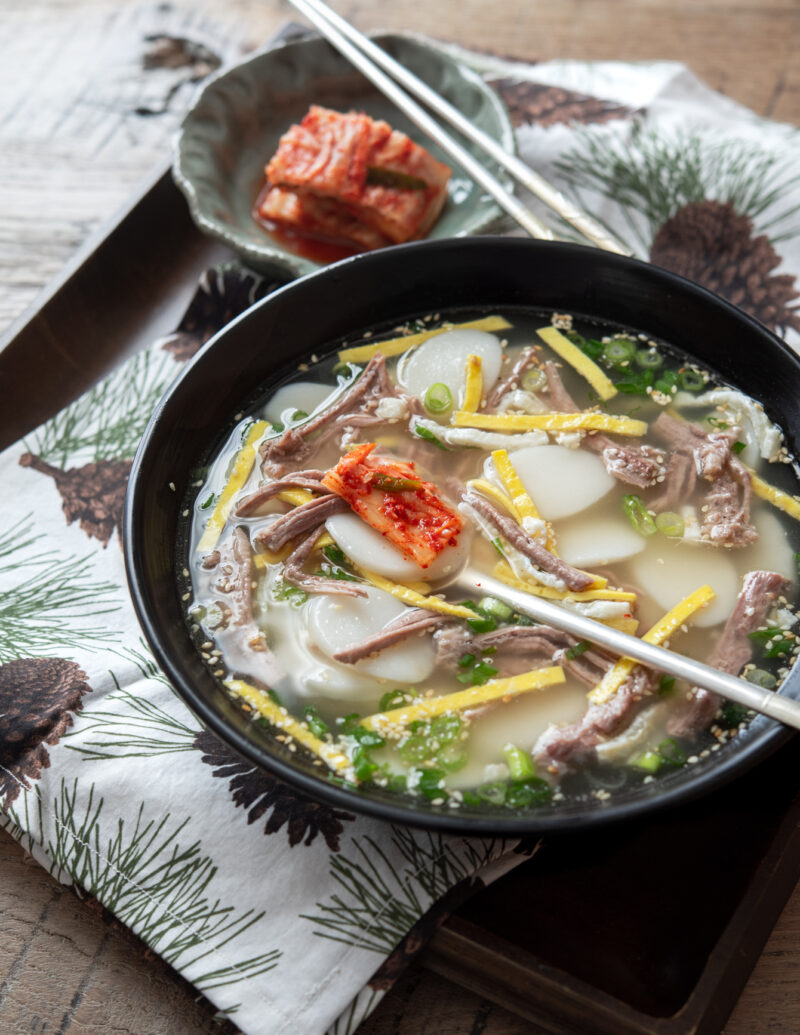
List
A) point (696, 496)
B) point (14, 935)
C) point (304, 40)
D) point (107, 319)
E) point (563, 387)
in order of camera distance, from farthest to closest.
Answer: point (304, 40), point (107, 319), point (563, 387), point (696, 496), point (14, 935)

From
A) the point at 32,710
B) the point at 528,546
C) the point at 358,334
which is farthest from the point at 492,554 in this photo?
the point at 32,710

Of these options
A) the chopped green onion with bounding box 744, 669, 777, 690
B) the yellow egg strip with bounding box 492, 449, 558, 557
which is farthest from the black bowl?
the yellow egg strip with bounding box 492, 449, 558, 557

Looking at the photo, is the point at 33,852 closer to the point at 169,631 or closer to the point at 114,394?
the point at 169,631

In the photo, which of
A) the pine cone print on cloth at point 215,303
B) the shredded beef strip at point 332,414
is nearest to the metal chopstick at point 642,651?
the shredded beef strip at point 332,414

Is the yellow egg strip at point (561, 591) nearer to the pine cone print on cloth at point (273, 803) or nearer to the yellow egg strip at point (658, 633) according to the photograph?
the yellow egg strip at point (658, 633)

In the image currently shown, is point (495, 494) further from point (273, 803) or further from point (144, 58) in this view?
point (144, 58)

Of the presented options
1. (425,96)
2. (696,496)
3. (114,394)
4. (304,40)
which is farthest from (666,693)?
(304,40)

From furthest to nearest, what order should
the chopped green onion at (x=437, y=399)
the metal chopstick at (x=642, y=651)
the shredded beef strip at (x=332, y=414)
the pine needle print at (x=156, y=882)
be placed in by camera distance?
the chopped green onion at (x=437, y=399), the shredded beef strip at (x=332, y=414), the pine needle print at (x=156, y=882), the metal chopstick at (x=642, y=651)
